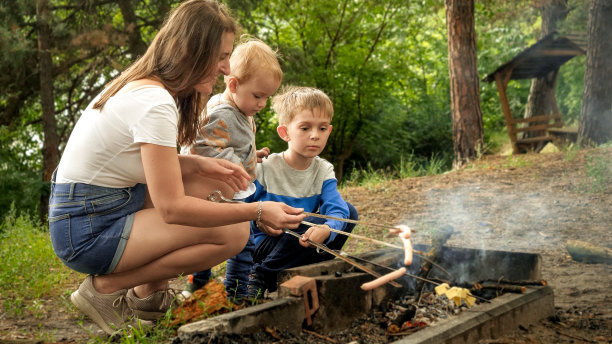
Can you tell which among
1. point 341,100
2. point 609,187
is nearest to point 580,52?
point 341,100

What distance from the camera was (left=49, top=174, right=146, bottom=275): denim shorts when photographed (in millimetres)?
2549

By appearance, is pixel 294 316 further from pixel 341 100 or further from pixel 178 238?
pixel 341 100

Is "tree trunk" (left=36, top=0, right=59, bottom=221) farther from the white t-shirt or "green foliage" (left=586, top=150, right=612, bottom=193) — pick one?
"green foliage" (left=586, top=150, right=612, bottom=193)

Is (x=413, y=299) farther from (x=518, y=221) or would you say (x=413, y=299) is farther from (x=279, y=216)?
(x=518, y=221)

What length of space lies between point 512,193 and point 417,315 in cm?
394

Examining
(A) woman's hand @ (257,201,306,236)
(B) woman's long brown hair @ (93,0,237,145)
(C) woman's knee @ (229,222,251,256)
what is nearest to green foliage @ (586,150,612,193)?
(C) woman's knee @ (229,222,251,256)

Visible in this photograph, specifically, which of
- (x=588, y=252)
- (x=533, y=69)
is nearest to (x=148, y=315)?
(x=588, y=252)

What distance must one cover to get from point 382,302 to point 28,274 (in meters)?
2.96

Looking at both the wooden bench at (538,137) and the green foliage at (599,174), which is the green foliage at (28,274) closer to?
the green foliage at (599,174)

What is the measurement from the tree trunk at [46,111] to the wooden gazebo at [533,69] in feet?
35.4

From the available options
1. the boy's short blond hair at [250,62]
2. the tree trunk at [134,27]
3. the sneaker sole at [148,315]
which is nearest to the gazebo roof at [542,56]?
the tree trunk at [134,27]

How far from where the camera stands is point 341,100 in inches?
583

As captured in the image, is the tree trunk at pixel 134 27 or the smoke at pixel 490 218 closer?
the smoke at pixel 490 218

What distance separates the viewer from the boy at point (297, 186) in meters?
3.31
